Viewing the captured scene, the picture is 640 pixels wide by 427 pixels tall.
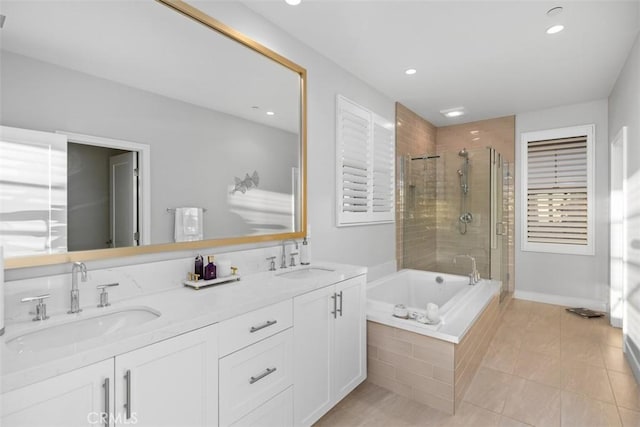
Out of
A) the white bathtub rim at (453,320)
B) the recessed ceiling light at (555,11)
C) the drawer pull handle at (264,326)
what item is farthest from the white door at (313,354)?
the recessed ceiling light at (555,11)

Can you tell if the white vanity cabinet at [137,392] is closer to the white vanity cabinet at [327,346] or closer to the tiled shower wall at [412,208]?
the white vanity cabinet at [327,346]

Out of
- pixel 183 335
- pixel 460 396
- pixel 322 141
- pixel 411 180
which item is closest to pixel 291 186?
pixel 322 141

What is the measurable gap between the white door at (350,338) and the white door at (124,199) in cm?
121

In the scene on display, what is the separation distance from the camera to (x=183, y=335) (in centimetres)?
123

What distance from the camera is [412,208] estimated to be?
13.8ft

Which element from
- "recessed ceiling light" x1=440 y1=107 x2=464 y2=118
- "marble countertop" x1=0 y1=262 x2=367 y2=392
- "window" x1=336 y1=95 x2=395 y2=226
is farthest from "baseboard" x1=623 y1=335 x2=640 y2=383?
"recessed ceiling light" x1=440 y1=107 x2=464 y2=118

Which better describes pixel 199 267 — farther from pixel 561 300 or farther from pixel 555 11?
pixel 561 300

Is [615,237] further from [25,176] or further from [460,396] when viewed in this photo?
[25,176]

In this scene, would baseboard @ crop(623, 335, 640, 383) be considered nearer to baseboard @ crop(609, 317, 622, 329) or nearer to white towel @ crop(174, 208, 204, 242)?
baseboard @ crop(609, 317, 622, 329)

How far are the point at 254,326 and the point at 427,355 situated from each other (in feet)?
4.39

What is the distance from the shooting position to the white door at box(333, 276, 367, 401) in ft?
6.86

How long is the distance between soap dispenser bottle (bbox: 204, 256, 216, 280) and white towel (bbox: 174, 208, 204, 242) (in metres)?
Result: 0.16

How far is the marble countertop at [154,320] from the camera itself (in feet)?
2.94

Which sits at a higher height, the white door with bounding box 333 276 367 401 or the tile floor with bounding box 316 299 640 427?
the white door with bounding box 333 276 367 401
